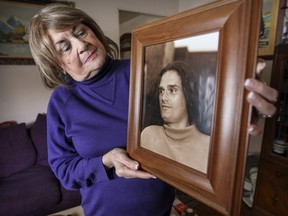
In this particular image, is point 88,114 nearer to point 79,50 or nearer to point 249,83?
point 79,50

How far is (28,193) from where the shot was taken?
1.72 metres

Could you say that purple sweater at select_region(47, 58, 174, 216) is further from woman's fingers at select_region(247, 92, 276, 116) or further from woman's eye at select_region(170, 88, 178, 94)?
woman's fingers at select_region(247, 92, 276, 116)

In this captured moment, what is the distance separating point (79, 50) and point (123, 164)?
0.37 meters

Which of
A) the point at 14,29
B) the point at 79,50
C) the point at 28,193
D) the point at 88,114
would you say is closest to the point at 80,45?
the point at 79,50

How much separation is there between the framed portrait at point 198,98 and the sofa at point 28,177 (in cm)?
156

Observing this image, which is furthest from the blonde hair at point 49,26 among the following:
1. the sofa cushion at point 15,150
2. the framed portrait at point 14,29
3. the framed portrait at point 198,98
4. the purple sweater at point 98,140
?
the framed portrait at point 14,29

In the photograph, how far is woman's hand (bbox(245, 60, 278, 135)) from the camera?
35cm

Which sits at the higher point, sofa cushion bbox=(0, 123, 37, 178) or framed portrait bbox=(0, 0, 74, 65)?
framed portrait bbox=(0, 0, 74, 65)

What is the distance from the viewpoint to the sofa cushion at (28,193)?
1645 mm

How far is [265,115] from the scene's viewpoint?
397mm

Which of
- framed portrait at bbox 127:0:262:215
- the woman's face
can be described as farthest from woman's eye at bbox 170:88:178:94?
the woman's face

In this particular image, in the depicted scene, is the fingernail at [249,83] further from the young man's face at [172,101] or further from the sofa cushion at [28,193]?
the sofa cushion at [28,193]

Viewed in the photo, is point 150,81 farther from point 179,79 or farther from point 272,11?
point 272,11

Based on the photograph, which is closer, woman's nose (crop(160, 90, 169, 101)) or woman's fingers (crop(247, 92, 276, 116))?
woman's fingers (crop(247, 92, 276, 116))
